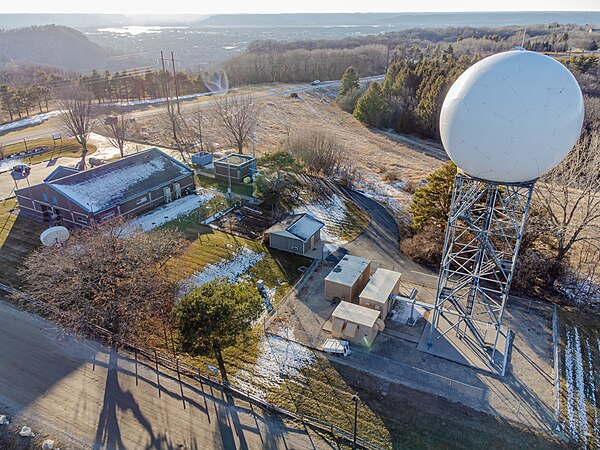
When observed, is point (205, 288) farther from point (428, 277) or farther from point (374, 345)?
point (428, 277)

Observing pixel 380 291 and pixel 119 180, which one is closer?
pixel 380 291

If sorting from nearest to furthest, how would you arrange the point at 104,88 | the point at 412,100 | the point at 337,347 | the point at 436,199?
the point at 337,347 → the point at 436,199 → the point at 412,100 → the point at 104,88

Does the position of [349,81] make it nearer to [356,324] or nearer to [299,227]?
[299,227]

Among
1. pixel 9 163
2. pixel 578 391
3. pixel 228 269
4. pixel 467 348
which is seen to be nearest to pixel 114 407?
pixel 228 269

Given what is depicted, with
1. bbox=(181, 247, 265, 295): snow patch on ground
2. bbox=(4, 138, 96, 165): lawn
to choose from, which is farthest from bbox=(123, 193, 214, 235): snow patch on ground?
bbox=(4, 138, 96, 165): lawn

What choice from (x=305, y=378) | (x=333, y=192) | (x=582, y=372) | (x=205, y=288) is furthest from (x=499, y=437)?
(x=333, y=192)

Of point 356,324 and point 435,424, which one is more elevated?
point 356,324

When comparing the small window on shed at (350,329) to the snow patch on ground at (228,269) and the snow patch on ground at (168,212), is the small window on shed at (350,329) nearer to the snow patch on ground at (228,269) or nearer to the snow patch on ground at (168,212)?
the snow patch on ground at (228,269)
